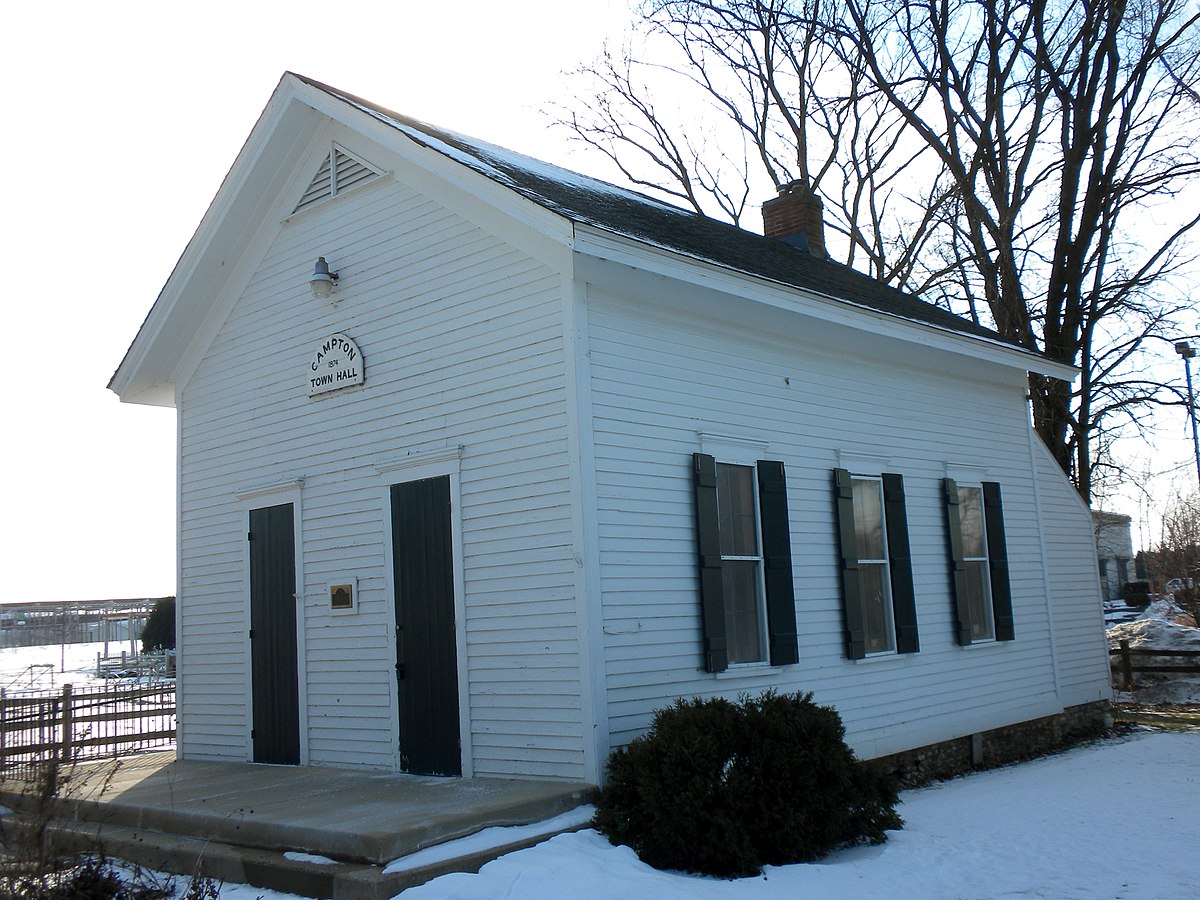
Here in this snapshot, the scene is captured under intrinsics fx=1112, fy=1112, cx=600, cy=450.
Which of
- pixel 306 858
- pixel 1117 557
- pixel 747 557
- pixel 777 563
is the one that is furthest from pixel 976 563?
pixel 1117 557

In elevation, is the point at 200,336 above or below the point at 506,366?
above

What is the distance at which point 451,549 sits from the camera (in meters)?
9.48

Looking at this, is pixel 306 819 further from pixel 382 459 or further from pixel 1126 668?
pixel 1126 668

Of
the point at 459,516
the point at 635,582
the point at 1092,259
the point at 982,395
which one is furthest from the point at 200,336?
the point at 1092,259

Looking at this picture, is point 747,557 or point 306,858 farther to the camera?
point 747,557

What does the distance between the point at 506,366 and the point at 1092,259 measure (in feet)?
55.5

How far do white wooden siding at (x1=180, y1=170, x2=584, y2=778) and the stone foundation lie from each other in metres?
4.22

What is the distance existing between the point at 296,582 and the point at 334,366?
2.16 m

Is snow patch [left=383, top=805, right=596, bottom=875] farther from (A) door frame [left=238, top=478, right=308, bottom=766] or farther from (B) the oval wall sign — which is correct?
(B) the oval wall sign

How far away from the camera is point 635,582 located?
883 cm

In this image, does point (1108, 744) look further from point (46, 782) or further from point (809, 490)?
point (46, 782)

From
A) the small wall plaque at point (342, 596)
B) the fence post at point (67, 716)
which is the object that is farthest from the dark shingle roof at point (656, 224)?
the fence post at point (67, 716)

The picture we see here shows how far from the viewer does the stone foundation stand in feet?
38.6

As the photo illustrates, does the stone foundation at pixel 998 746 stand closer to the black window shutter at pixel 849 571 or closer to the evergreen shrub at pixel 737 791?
the black window shutter at pixel 849 571
